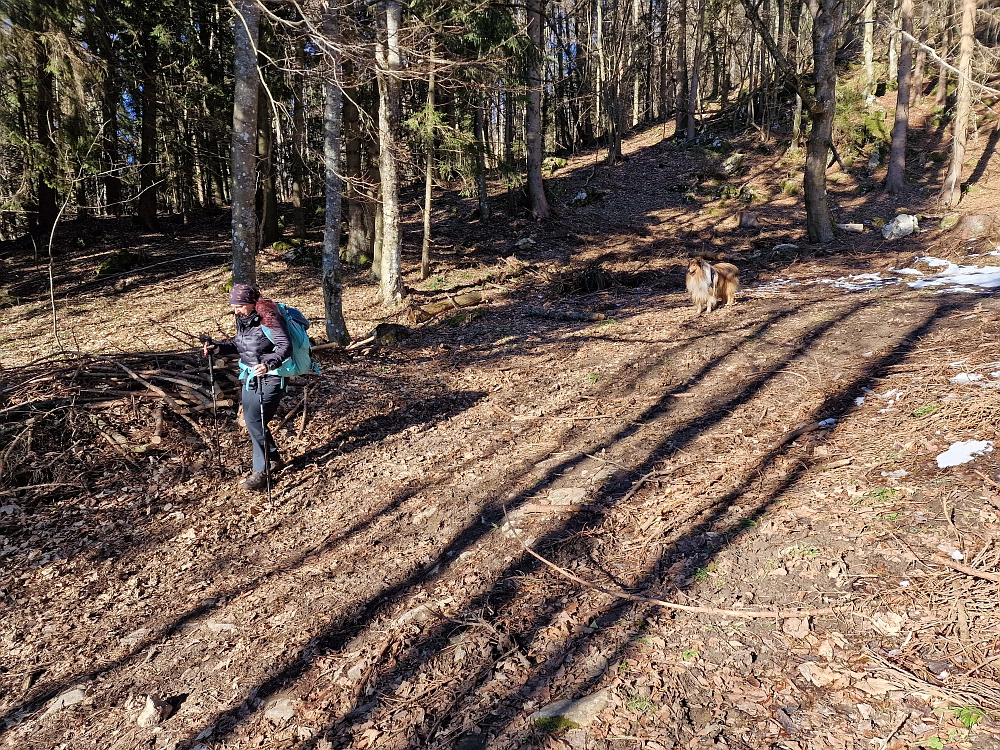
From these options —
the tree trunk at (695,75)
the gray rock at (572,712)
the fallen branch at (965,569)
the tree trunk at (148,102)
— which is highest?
the tree trunk at (695,75)

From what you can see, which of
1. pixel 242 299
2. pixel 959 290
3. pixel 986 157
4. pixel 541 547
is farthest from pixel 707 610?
pixel 986 157

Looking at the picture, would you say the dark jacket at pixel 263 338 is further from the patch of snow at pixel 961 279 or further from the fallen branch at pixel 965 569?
the patch of snow at pixel 961 279

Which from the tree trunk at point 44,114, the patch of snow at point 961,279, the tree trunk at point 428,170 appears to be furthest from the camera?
the tree trunk at point 428,170

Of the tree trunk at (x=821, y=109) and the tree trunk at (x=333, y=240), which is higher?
the tree trunk at (x=821, y=109)

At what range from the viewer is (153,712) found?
331cm

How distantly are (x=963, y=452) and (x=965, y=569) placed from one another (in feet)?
4.67

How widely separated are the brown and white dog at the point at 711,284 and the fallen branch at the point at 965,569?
737cm

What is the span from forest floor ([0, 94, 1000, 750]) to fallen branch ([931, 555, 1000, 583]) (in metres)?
0.01

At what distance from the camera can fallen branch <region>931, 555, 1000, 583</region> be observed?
311 centimetres

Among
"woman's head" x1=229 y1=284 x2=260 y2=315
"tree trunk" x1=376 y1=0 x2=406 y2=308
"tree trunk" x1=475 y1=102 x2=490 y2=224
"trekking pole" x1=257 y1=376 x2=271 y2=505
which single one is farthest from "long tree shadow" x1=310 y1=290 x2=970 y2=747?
"tree trunk" x1=475 y1=102 x2=490 y2=224

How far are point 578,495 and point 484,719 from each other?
2.31m

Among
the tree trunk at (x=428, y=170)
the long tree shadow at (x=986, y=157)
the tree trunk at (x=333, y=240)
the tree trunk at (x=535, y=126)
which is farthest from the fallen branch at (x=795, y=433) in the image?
the long tree shadow at (x=986, y=157)

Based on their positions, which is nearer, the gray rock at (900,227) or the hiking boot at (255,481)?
the hiking boot at (255,481)

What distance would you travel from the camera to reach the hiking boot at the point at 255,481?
18.9 ft
